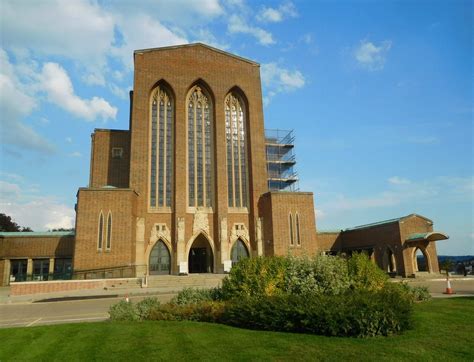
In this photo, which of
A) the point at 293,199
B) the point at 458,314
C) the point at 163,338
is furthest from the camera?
the point at 293,199

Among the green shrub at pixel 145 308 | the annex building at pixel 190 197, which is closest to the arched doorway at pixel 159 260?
the annex building at pixel 190 197

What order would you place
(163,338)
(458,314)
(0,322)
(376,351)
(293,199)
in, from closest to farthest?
(376,351) < (163,338) < (458,314) < (0,322) < (293,199)

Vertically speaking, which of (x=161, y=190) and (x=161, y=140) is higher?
(x=161, y=140)

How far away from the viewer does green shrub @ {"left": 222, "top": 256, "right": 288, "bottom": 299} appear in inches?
444

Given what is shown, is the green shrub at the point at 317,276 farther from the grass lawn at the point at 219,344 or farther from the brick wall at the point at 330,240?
the brick wall at the point at 330,240

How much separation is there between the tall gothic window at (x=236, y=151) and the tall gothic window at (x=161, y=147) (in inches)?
221

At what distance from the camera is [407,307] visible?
8.26m

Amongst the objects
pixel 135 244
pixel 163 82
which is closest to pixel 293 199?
pixel 135 244

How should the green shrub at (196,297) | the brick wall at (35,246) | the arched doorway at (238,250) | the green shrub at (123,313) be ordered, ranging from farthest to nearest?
the arched doorway at (238,250) < the brick wall at (35,246) < the green shrub at (196,297) < the green shrub at (123,313)

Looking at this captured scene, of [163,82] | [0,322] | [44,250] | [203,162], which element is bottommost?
[0,322]

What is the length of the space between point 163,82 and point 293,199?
54.1ft

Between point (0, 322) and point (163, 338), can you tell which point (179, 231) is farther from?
point (163, 338)

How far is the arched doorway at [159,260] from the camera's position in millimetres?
32219

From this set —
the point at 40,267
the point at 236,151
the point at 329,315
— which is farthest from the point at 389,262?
the point at 40,267
